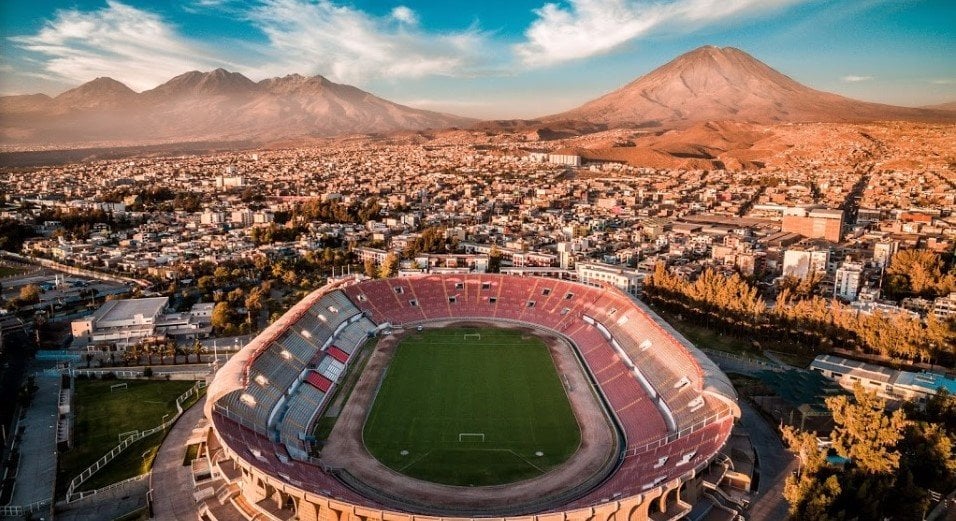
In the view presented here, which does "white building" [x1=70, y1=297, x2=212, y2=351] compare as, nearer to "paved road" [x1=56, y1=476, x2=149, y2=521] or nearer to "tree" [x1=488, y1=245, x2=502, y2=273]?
"paved road" [x1=56, y1=476, x2=149, y2=521]

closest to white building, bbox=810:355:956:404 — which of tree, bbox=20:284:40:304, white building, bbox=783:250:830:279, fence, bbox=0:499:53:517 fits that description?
white building, bbox=783:250:830:279

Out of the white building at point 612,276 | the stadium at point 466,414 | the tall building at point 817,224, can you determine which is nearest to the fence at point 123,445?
the stadium at point 466,414

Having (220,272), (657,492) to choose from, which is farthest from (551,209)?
(657,492)

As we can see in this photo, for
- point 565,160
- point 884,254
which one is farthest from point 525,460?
point 565,160

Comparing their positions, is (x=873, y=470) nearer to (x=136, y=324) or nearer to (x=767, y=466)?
(x=767, y=466)

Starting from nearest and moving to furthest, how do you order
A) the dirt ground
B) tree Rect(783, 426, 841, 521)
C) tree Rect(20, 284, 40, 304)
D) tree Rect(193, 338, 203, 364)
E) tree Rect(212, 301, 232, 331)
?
tree Rect(783, 426, 841, 521)
the dirt ground
tree Rect(193, 338, 203, 364)
tree Rect(212, 301, 232, 331)
tree Rect(20, 284, 40, 304)

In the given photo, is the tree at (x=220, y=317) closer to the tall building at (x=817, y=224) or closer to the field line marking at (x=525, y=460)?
the field line marking at (x=525, y=460)
